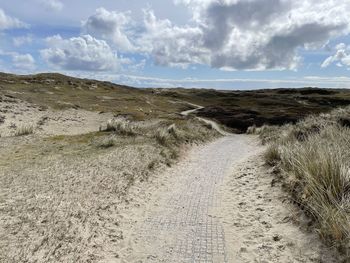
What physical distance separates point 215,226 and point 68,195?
400 centimetres

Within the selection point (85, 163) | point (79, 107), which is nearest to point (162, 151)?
point (85, 163)

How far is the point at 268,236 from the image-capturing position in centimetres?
826

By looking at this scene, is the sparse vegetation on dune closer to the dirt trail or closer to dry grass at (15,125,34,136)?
the dirt trail

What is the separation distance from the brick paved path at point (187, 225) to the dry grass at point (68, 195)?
31.7 inches

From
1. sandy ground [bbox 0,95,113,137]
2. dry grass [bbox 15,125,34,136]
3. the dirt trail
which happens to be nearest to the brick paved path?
the dirt trail

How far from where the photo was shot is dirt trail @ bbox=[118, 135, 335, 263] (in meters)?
7.34

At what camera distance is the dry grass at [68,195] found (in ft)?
23.7

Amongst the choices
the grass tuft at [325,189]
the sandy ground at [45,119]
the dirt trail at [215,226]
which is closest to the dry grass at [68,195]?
the dirt trail at [215,226]

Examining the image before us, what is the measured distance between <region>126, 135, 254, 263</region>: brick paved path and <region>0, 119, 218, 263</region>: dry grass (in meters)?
0.80

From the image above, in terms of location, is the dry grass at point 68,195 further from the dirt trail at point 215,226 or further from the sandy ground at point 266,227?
the sandy ground at point 266,227

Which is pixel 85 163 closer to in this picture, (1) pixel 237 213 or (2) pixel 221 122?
(1) pixel 237 213

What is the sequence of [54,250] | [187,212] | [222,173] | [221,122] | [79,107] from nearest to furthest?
[54,250], [187,212], [222,173], [79,107], [221,122]

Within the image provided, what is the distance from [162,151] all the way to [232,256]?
11083 millimetres

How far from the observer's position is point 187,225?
8.97 meters
